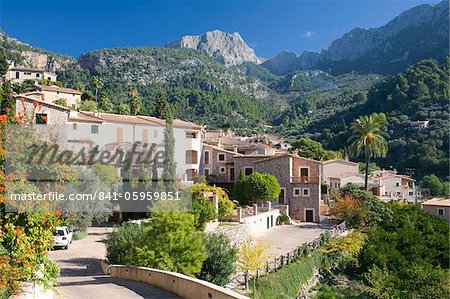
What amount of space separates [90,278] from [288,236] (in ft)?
64.0

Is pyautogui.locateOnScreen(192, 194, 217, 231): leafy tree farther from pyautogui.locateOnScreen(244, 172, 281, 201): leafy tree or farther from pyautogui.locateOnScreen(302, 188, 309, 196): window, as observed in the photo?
pyautogui.locateOnScreen(302, 188, 309, 196): window

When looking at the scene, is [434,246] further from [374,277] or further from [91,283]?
[91,283]

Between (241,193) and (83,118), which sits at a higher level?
(83,118)

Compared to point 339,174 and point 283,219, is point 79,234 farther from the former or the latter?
point 339,174

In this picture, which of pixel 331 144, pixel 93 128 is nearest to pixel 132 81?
pixel 331 144

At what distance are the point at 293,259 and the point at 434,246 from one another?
45.9 ft

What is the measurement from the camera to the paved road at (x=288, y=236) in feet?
92.5

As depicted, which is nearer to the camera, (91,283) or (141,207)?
(91,283)

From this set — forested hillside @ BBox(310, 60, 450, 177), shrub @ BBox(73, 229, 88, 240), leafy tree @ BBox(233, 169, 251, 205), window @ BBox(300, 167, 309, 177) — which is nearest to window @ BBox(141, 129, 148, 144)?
leafy tree @ BBox(233, 169, 251, 205)

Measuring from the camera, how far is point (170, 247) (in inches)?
586

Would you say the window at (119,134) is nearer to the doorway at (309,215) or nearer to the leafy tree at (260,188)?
the leafy tree at (260,188)

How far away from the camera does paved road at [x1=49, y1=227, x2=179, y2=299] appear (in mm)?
11680

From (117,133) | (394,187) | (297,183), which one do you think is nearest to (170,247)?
(117,133)

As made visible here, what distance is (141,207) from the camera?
30.3m
